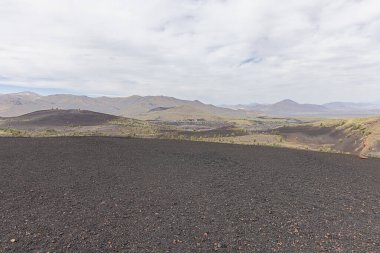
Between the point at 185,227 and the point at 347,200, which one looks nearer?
the point at 185,227

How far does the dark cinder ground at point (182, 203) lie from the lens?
26.8 feet

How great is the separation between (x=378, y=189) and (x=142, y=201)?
31.6 feet

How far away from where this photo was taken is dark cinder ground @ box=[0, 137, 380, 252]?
8.17 metres

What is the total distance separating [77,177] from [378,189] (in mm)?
12113

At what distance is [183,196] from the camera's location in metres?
Answer: 11.9

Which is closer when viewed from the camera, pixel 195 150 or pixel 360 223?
pixel 360 223

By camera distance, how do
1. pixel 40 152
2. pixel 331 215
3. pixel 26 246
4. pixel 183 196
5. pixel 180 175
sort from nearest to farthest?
pixel 26 246 < pixel 331 215 < pixel 183 196 < pixel 180 175 < pixel 40 152

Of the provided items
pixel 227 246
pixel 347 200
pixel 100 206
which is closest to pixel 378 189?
pixel 347 200

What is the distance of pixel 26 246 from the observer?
7.53 m

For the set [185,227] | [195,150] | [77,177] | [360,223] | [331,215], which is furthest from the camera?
[195,150]

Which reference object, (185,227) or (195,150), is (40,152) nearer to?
(195,150)

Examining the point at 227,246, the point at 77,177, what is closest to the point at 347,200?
the point at 227,246

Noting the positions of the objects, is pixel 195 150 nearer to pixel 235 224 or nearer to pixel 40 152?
pixel 40 152

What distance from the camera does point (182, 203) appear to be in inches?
437
